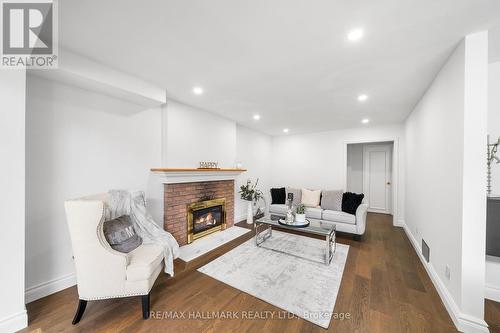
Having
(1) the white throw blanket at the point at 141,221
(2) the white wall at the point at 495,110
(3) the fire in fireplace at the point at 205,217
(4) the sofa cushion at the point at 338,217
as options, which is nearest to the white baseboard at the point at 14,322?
(1) the white throw blanket at the point at 141,221

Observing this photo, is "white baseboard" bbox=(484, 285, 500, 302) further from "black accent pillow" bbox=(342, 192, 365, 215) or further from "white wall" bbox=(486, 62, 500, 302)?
"black accent pillow" bbox=(342, 192, 365, 215)

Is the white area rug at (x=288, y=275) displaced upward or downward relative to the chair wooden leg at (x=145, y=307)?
downward

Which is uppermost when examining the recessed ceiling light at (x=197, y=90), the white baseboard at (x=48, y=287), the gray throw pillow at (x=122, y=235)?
the recessed ceiling light at (x=197, y=90)

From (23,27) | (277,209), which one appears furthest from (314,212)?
(23,27)

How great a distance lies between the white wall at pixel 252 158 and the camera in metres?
4.78

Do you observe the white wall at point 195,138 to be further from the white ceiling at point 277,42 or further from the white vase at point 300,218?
the white vase at point 300,218

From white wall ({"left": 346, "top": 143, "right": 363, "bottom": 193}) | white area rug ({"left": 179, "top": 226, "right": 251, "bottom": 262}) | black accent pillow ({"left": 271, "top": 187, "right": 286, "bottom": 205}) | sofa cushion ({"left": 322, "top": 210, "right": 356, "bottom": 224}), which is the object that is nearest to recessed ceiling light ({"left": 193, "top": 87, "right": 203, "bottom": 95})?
white area rug ({"left": 179, "top": 226, "right": 251, "bottom": 262})

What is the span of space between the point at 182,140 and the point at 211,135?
732 millimetres

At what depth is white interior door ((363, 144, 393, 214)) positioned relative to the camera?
5.46 metres

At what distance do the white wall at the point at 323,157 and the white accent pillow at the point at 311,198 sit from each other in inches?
35.8

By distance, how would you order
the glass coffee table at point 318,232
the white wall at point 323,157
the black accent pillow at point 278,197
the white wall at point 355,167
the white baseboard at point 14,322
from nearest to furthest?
the white baseboard at point 14,322
the glass coffee table at point 318,232
the white wall at point 323,157
the black accent pillow at point 278,197
the white wall at point 355,167

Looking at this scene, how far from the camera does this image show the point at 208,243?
129 inches

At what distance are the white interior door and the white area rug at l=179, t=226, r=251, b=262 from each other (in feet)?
13.8

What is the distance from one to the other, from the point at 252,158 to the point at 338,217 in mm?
2649
